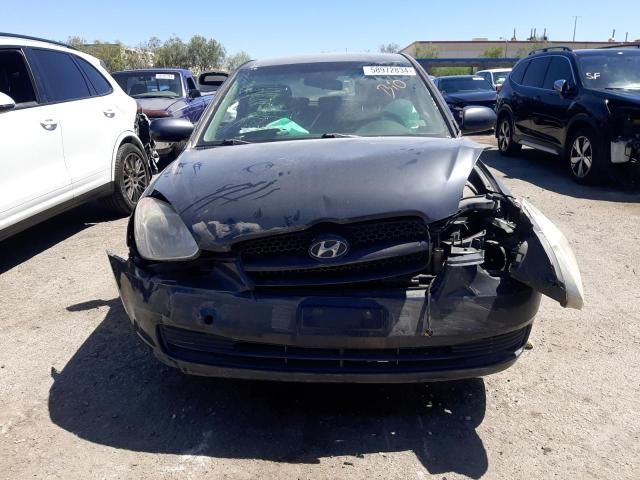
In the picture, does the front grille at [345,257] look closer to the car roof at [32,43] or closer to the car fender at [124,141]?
the car roof at [32,43]

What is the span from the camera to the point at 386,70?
3943mm

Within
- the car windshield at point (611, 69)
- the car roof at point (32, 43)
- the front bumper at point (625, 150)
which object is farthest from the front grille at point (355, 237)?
the car windshield at point (611, 69)

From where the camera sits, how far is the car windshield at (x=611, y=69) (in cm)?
780

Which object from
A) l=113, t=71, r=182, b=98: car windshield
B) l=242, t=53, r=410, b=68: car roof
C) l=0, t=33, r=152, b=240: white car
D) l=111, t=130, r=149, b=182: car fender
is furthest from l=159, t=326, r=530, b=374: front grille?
l=113, t=71, r=182, b=98: car windshield

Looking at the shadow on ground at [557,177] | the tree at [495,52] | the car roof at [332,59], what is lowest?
the tree at [495,52]

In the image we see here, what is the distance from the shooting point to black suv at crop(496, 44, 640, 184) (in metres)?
7.12

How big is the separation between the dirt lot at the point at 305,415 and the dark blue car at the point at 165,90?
19.1ft

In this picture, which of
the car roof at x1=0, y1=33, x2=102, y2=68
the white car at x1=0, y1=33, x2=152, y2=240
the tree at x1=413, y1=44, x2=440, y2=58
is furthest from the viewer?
the tree at x1=413, y1=44, x2=440, y2=58

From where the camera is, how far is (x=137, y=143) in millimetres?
6469

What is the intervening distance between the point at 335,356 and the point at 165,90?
331 inches

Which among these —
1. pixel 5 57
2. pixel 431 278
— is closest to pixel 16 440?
pixel 431 278

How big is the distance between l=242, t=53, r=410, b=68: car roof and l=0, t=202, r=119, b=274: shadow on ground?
2.72 m

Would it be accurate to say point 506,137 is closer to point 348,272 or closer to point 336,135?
point 336,135

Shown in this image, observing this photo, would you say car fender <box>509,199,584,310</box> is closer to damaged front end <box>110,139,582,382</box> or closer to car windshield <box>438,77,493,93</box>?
damaged front end <box>110,139,582,382</box>
